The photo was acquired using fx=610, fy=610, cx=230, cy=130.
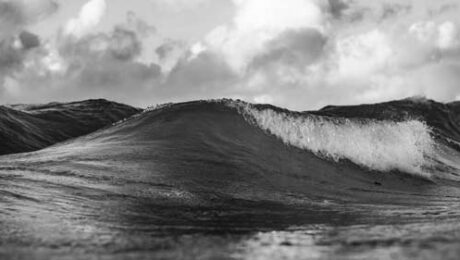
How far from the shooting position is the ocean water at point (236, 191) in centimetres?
627

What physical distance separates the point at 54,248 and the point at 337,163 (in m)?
13.7

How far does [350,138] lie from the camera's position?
2144 centimetres

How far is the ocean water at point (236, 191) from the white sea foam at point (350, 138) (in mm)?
58

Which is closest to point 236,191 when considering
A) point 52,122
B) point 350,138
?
point 350,138

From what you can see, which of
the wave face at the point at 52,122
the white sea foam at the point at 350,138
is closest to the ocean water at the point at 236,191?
the white sea foam at the point at 350,138

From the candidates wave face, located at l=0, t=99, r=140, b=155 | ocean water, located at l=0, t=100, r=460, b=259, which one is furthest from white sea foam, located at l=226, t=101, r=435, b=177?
wave face, located at l=0, t=99, r=140, b=155

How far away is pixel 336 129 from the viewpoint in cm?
2148

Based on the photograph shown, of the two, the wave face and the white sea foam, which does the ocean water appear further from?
the wave face

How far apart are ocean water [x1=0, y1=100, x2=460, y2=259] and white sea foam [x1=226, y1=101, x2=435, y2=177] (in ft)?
0.19

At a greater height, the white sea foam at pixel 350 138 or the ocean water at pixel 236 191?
the white sea foam at pixel 350 138

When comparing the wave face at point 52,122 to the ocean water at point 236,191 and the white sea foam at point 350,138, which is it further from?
the white sea foam at point 350,138

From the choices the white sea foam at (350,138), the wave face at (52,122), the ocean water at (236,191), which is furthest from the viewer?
the wave face at (52,122)

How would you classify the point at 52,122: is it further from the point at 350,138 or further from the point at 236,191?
the point at 236,191

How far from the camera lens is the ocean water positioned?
20.6 ft
